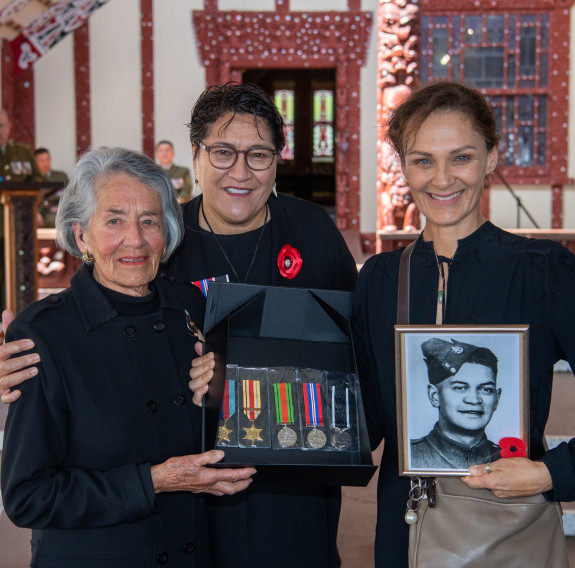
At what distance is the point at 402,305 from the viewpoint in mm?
1466

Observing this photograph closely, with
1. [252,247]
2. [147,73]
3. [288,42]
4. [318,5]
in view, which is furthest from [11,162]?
[318,5]

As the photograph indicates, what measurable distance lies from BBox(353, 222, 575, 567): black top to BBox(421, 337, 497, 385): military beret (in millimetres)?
122

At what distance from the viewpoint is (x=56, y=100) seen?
9555mm

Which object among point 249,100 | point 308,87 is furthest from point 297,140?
point 249,100

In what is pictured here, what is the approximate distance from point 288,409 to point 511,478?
476 mm

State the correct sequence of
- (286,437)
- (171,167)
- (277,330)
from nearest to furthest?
(286,437)
(277,330)
(171,167)

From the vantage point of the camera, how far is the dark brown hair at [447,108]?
1447mm

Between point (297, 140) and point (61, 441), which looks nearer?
point (61, 441)

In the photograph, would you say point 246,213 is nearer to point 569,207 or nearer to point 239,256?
point 239,256

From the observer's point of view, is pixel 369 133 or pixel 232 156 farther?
pixel 369 133

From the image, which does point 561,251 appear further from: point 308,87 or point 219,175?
point 308,87

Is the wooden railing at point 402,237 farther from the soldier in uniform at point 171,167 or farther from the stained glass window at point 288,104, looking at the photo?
the stained glass window at point 288,104

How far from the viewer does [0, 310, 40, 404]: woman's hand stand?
1.38m

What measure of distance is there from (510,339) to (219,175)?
891 mm
